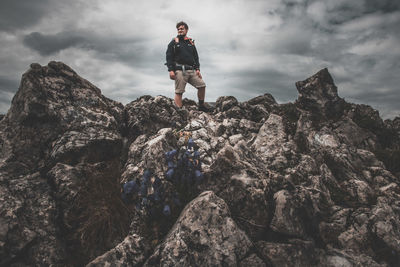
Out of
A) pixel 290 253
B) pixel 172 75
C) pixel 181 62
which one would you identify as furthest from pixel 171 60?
pixel 290 253

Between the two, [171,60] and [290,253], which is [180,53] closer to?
[171,60]

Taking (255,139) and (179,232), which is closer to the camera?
(179,232)

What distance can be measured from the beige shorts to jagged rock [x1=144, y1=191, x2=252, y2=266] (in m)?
7.10

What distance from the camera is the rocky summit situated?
4.33 metres

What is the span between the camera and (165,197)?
5254mm

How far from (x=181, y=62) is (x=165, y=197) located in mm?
7514

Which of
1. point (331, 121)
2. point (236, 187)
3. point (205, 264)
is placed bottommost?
point (205, 264)

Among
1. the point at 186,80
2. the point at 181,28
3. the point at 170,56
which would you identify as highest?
the point at 181,28

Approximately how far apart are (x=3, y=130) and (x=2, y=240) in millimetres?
3612

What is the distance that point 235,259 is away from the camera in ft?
13.4

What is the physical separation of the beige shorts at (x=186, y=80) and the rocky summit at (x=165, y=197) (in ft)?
8.47

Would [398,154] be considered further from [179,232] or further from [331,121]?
[179,232]

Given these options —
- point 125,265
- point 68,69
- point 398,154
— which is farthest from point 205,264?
point 398,154

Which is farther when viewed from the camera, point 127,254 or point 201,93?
point 201,93
